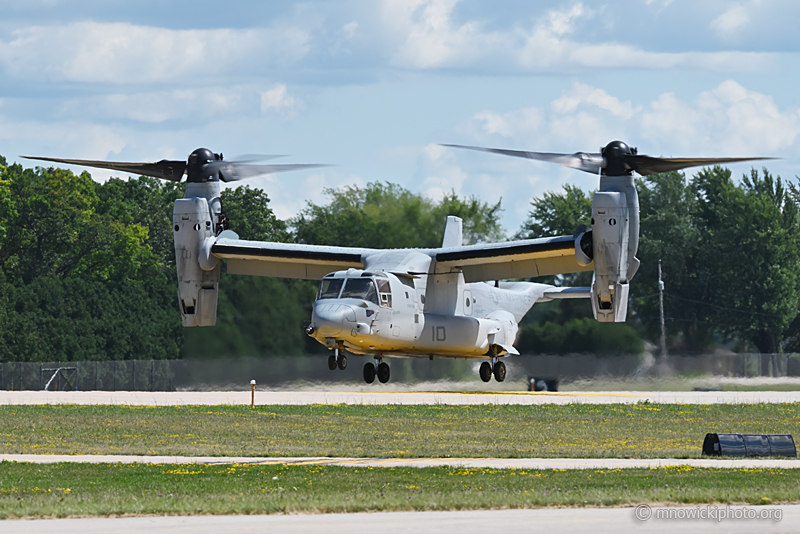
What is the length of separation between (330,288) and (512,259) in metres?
5.90

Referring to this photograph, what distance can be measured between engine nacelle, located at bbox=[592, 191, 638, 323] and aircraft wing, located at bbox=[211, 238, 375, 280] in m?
8.63

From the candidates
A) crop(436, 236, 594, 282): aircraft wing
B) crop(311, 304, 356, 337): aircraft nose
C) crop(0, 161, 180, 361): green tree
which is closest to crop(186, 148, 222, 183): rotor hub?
crop(311, 304, 356, 337): aircraft nose

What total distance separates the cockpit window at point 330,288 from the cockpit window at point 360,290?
0.59ft

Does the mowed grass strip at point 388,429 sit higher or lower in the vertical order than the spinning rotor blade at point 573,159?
lower

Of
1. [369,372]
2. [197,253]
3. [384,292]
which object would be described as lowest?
[369,372]

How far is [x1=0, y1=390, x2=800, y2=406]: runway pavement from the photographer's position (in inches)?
2355

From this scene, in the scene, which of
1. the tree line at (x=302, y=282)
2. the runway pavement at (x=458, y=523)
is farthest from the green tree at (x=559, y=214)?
the runway pavement at (x=458, y=523)

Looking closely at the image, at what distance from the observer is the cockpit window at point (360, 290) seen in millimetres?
29797

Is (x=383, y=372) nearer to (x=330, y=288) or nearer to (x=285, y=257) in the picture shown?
(x=330, y=288)

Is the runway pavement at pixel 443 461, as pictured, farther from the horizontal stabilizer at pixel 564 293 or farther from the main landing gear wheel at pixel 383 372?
the horizontal stabilizer at pixel 564 293

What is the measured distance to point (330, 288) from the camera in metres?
30.0

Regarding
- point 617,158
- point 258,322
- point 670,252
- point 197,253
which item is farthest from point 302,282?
point 670,252

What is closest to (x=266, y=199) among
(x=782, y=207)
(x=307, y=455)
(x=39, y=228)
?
(x=39, y=228)

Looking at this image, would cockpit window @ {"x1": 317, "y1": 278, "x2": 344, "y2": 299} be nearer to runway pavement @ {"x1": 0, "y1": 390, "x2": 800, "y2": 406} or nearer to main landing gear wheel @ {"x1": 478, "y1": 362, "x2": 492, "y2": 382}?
main landing gear wheel @ {"x1": 478, "y1": 362, "x2": 492, "y2": 382}
